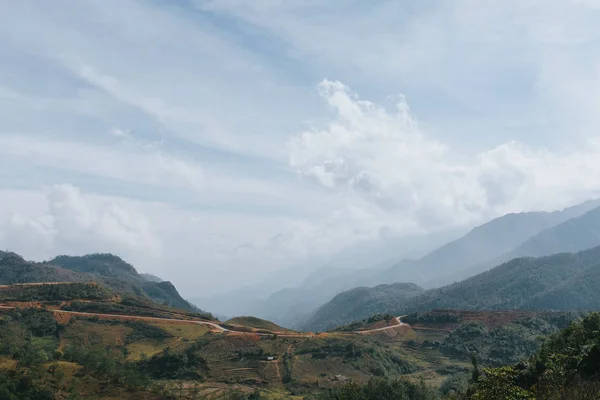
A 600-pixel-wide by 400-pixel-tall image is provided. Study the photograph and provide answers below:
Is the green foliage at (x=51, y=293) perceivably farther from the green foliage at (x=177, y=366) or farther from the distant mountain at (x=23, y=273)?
the distant mountain at (x=23, y=273)

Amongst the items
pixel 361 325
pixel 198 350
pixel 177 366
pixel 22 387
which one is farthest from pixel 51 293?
pixel 361 325

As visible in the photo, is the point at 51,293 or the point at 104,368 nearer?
the point at 104,368

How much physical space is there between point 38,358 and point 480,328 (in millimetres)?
101400

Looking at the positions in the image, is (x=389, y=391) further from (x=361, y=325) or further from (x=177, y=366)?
(x=361, y=325)

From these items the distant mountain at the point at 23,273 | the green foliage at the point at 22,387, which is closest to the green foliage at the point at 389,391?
the green foliage at the point at 22,387

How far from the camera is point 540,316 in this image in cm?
12731

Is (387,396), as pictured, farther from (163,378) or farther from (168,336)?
(168,336)

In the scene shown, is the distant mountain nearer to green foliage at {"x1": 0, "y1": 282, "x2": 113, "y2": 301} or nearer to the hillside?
green foliage at {"x1": 0, "y1": 282, "x2": 113, "y2": 301}

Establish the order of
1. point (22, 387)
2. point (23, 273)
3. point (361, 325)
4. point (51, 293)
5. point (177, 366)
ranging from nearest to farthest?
point (22, 387) < point (177, 366) < point (51, 293) < point (361, 325) < point (23, 273)

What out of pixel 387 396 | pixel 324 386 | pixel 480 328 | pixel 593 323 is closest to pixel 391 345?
pixel 480 328

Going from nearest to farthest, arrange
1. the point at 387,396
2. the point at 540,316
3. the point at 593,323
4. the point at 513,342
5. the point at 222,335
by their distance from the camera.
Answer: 1. the point at 593,323
2. the point at 387,396
3. the point at 222,335
4. the point at 513,342
5. the point at 540,316

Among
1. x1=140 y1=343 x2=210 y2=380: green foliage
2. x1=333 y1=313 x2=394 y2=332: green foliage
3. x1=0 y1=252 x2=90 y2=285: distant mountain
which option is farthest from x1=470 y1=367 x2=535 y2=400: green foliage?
x1=0 y1=252 x2=90 y2=285: distant mountain

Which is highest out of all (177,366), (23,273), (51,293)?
(23,273)

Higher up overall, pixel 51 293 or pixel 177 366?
pixel 51 293
